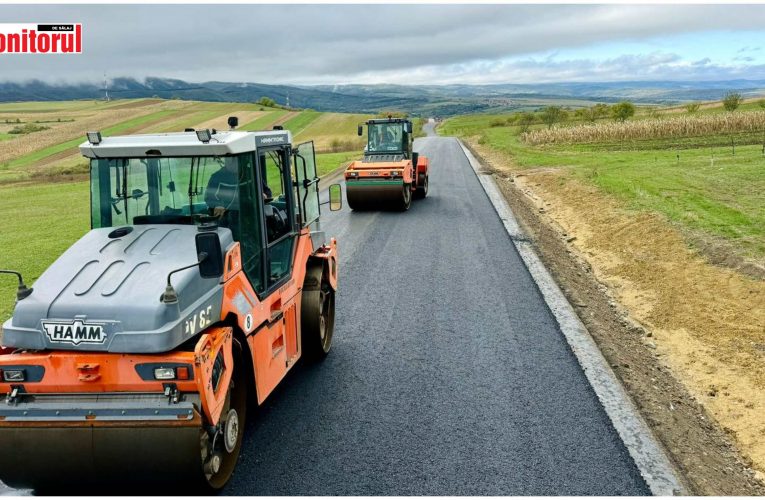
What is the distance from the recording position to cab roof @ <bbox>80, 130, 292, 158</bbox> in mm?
4648

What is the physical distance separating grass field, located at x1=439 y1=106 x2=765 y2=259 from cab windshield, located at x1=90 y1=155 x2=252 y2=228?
29.3ft

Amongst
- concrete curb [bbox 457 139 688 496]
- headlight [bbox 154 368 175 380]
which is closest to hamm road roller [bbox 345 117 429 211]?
concrete curb [bbox 457 139 688 496]

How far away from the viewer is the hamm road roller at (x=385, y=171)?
1623 centimetres

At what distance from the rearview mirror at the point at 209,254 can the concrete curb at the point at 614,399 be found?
349 centimetres

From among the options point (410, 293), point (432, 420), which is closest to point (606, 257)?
point (410, 293)

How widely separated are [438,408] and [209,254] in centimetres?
269

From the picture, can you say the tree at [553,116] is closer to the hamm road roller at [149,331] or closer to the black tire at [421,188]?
the black tire at [421,188]

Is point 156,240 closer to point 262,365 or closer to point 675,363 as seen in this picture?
point 262,365

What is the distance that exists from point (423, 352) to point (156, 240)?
341 cm

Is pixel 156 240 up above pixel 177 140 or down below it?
below

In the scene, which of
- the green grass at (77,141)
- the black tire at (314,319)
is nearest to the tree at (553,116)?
the green grass at (77,141)

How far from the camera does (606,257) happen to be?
1107cm

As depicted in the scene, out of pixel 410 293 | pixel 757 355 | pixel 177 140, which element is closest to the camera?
pixel 177 140

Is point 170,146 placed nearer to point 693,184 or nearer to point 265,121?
point 693,184
